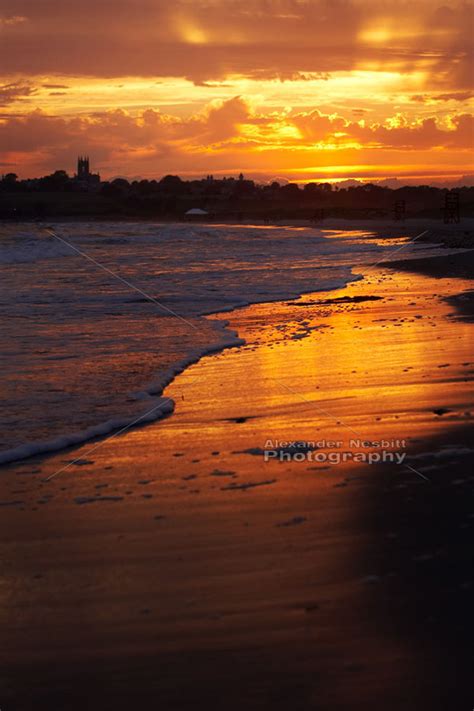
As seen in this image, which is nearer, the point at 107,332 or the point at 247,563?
the point at 247,563

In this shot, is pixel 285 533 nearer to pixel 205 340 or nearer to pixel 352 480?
pixel 352 480

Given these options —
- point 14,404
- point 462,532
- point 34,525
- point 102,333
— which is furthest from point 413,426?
point 102,333

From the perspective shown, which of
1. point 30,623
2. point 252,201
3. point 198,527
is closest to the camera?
point 30,623

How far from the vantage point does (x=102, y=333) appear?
1254 cm

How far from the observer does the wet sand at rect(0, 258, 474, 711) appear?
10.2ft

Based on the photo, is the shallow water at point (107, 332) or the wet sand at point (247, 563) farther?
the shallow water at point (107, 332)

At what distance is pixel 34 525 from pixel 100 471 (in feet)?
3.44

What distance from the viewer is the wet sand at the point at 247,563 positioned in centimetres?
311

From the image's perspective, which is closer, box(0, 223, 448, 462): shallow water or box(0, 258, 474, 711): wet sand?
box(0, 258, 474, 711): wet sand

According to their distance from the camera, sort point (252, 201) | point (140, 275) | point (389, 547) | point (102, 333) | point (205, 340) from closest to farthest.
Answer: point (389, 547) → point (205, 340) → point (102, 333) → point (140, 275) → point (252, 201)

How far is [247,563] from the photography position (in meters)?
4.09

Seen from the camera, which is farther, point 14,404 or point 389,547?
point 14,404

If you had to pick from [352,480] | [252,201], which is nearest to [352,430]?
[352,480]

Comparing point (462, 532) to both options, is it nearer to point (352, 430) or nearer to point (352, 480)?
point (352, 480)
